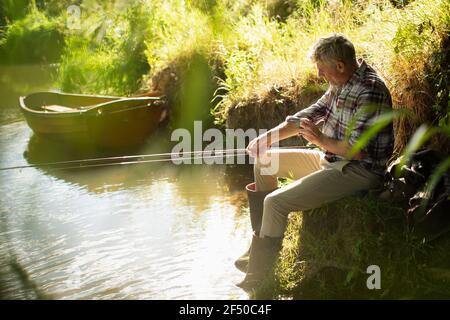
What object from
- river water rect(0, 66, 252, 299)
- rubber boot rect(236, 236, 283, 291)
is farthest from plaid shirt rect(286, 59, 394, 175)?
river water rect(0, 66, 252, 299)

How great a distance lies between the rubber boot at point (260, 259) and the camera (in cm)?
376

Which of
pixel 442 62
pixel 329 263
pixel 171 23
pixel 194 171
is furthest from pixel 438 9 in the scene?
pixel 171 23

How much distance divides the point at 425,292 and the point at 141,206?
3.41m

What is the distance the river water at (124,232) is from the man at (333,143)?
0.51m

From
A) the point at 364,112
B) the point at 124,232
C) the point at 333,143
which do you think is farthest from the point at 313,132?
the point at 124,232

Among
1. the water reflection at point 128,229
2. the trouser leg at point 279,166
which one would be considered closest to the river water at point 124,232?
the water reflection at point 128,229

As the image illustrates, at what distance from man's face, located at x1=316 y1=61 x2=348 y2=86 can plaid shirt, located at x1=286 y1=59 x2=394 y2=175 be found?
42mm

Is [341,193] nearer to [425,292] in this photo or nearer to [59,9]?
[425,292]

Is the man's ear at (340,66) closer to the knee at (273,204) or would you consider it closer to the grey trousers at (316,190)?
the grey trousers at (316,190)

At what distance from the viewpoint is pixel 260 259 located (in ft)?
12.6

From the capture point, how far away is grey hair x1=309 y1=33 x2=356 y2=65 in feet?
11.2

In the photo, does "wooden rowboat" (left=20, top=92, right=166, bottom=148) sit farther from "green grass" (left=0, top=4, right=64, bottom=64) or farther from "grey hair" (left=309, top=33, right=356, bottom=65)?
"green grass" (left=0, top=4, right=64, bottom=64)

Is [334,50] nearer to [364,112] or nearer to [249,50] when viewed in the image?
[364,112]
